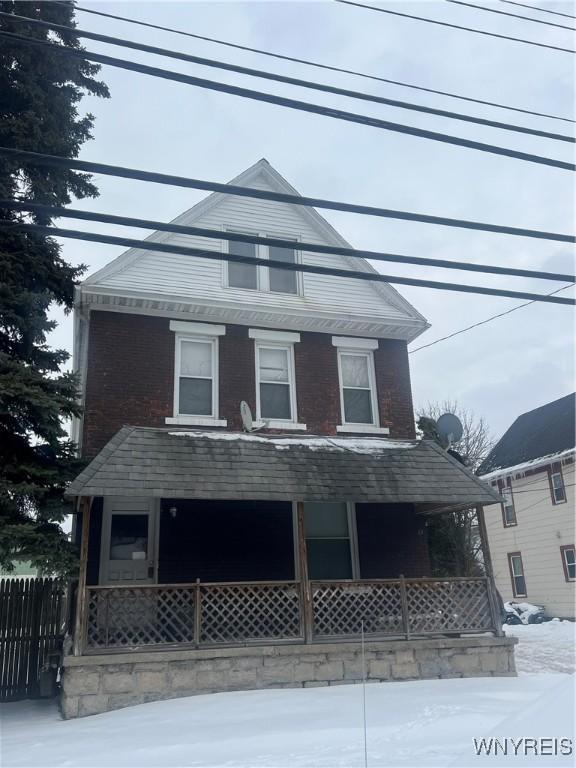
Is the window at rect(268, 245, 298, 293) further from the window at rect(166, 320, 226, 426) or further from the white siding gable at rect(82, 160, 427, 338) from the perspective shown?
the window at rect(166, 320, 226, 426)

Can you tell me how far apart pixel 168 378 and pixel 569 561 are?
17511 millimetres

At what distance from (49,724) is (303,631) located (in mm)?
3921

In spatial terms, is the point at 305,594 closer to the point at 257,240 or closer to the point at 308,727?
the point at 308,727

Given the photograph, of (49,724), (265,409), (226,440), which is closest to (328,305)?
(265,409)

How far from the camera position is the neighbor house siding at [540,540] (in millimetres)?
23219

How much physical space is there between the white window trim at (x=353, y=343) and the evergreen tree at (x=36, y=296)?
5787mm

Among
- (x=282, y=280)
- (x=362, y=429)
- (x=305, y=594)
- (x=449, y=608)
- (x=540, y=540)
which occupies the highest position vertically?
(x=282, y=280)

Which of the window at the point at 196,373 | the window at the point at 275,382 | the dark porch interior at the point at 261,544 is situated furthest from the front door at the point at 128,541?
the window at the point at 275,382

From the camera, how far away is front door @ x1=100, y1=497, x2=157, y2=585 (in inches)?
465

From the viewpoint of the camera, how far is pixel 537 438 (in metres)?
26.5

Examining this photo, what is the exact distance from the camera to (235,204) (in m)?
15.1

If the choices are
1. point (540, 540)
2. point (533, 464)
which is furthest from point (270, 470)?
point (540, 540)

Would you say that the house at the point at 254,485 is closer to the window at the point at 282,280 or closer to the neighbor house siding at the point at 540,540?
the window at the point at 282,280

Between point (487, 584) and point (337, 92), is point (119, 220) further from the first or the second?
point (487, 584)
